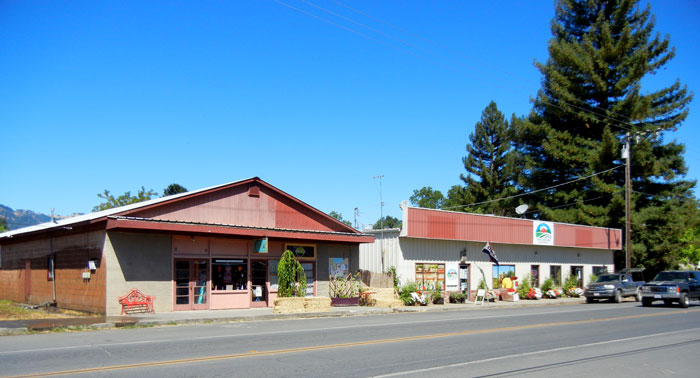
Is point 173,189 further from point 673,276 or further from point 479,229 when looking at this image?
point 673,276

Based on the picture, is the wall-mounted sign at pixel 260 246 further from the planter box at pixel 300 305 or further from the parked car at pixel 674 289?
the parked car at pixel 674 289

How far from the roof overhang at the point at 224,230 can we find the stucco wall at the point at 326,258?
0.79 meters

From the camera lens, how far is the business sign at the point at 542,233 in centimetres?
3672

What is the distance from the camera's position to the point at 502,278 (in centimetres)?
3450

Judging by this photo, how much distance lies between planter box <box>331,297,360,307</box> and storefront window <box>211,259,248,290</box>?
14.1ft

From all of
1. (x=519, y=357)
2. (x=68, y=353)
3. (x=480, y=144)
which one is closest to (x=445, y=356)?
(x=519, y=357)

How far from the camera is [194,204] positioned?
23.3m

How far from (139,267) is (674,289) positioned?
2380 centimetres

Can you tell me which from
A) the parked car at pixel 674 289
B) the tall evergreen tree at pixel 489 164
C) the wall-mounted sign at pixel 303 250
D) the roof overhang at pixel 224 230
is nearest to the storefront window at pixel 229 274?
the roof overhang at pixel 224 230

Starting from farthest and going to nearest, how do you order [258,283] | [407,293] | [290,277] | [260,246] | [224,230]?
1. [407,293]
2. [258,283]
3. [290,277]
4. [260,246]
5. [224,230]

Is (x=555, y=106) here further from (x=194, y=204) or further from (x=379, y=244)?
(x=194, y=204)

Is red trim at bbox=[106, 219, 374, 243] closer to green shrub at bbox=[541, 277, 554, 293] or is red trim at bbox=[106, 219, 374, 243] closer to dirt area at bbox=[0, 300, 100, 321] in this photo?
dirt area at bbox=[0, 300, 100, 321]

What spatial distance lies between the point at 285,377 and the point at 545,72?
176ft

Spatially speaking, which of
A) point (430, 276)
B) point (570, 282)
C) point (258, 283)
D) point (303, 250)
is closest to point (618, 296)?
point (570, 282)
